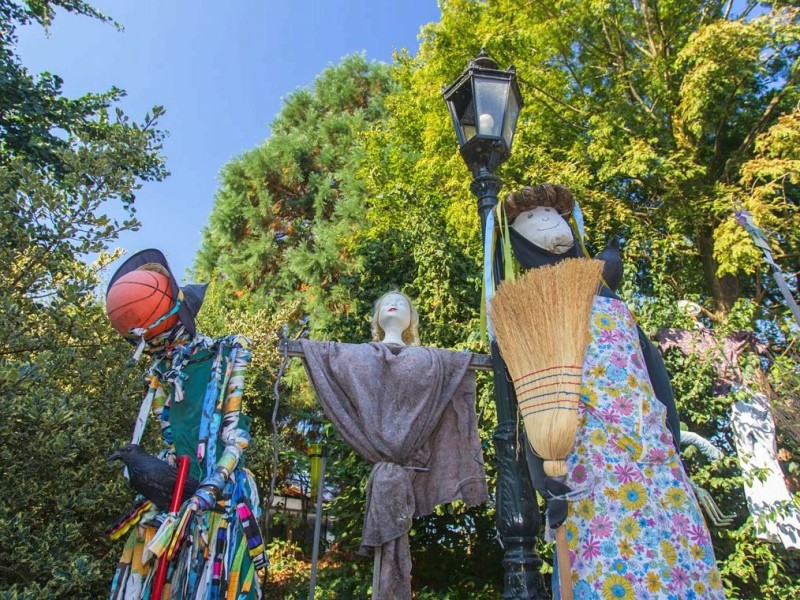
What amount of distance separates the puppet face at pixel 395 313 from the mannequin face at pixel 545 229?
0.98 metres

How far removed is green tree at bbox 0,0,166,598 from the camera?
3.17m

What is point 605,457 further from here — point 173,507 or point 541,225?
point 173,507

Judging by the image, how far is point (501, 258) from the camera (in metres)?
3.25

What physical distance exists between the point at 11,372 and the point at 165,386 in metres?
0.75

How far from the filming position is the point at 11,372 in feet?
9.18

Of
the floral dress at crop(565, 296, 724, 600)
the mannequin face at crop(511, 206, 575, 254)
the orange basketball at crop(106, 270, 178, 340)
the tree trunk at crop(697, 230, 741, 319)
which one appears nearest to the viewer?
the floral dress at crop(565, 296, 724, 600)

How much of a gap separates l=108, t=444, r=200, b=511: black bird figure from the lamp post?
56.2 inches

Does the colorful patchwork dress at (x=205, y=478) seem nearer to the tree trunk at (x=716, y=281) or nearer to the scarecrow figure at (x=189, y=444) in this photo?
the scarecrow figure at (x=189, y=444)

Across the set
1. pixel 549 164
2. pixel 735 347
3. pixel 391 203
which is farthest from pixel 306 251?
pixel 735 347

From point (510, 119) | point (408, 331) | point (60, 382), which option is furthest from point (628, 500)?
point (60, 382)

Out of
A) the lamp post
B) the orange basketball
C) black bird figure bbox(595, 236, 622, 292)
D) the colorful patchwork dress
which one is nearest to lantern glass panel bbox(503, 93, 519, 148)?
the lamp post

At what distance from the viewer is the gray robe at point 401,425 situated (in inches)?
120

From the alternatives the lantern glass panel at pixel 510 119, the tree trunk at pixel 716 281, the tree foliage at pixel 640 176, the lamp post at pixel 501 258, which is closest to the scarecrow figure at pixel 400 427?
the lamp post at pixel 501 258

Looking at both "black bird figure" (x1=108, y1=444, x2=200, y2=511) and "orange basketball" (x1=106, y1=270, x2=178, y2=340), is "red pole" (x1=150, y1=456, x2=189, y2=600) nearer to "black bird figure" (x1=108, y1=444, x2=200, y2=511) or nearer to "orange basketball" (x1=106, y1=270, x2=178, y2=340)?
"black bird figure" (x1=108, y1=444, x2=200, y2=511)
